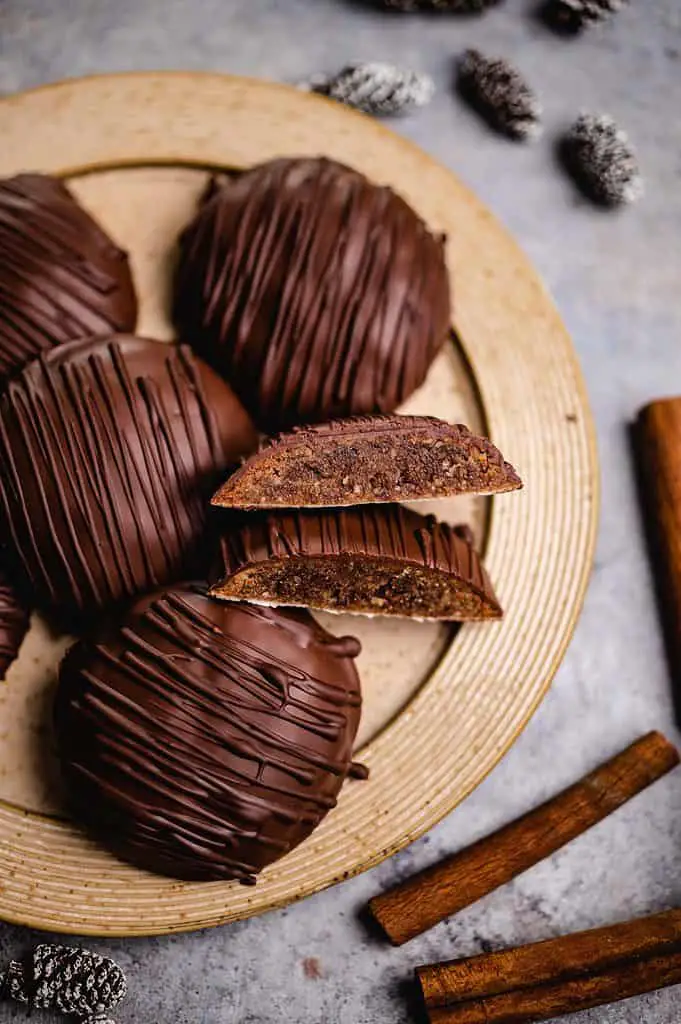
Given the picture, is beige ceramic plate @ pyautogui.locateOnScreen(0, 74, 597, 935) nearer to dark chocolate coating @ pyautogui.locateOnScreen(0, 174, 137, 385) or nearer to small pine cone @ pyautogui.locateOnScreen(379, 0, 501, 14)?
dark chocolate coating @ pyautogui.locateOnScreen(0, 174, 137, 385)

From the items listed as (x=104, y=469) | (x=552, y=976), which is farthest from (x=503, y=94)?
(x=552, y=976)

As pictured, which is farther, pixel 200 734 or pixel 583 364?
pixel 583 364

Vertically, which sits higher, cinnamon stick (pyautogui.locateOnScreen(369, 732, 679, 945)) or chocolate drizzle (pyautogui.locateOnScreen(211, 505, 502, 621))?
chocolate drizzle (pyautogui.locateOnScreen(211, 505, 502, 621))

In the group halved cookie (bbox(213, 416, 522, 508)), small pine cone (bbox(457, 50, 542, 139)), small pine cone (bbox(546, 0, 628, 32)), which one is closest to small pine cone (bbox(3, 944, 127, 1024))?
halved cookie (bbox(213, 416, 522, 508))

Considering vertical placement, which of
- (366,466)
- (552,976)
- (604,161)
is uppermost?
(604,161)

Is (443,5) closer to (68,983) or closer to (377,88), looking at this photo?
(377,88)

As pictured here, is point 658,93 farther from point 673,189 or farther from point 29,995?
point 29,995
